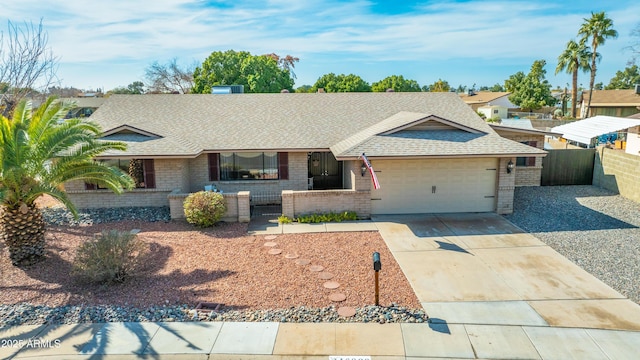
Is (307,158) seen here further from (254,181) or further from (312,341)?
(312,341)

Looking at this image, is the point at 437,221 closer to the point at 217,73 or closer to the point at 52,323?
the point at 52,323

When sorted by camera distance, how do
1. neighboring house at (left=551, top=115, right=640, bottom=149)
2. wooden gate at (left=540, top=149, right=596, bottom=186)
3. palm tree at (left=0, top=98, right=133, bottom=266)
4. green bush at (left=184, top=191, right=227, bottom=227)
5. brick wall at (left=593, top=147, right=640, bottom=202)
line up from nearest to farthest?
palm tree at (left=0, top=98, right=133, bottom=266) → green bush at (left=184, top=191, right=227, bottom=227) → brick wall at (left=593, top=147, right=640, bottom=202) → wooden gate at (left=540, top=149, right=596, bottom=186) → neighboring house at (left=551, top=115, right=640, bottom=149)

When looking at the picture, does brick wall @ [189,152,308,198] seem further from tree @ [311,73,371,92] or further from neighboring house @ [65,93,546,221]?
tree @ [311,73,371,92]

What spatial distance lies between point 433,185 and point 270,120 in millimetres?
7784

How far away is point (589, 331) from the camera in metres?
7.88

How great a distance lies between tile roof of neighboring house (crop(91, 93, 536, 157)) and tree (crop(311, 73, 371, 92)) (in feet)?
141

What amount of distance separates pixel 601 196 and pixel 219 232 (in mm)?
16076

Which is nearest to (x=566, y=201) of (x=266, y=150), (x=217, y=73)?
Answer: (x=266, y=150)

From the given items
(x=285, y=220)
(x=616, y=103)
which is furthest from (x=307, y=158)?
(x=616, y=103)

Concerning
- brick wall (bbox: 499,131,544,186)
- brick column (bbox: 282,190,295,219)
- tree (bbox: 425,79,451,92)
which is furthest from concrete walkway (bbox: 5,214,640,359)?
tree (bbox: 425,79,451,92)

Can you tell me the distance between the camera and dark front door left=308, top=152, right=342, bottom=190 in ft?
64.2

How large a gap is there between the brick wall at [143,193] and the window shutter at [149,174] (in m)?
0.14

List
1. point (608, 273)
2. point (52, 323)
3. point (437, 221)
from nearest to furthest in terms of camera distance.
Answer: point (52, 323), point (608, 273), point (437, 221)

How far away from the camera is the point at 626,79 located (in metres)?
82.9
